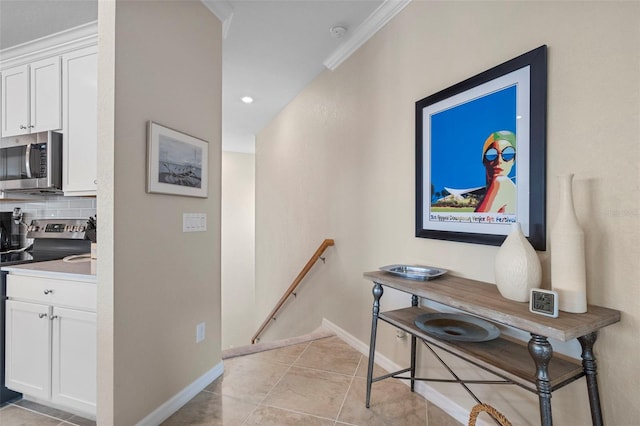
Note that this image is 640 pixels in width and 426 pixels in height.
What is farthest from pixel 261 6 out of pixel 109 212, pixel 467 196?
pixel 467 196

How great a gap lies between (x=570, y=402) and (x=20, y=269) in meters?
2.94

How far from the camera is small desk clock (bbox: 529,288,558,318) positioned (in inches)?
39.3

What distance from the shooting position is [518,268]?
117 centimetres

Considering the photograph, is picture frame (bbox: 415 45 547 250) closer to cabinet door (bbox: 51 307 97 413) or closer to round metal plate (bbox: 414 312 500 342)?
round metal plate (bbox: 414 312 500 342)

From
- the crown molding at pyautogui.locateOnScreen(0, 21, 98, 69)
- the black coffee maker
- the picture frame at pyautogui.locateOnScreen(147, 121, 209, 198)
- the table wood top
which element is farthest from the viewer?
the black coffee maker

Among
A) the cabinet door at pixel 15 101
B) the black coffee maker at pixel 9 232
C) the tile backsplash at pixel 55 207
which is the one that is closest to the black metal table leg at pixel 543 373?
the tile backsplash at pixel 55 207

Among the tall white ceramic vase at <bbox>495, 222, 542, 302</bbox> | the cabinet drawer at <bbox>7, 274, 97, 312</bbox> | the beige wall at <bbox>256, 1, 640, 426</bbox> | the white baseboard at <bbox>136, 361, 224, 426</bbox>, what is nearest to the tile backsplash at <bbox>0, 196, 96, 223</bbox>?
the cabinet drawer at <bbox>7, 274, 97, 312</bbox>

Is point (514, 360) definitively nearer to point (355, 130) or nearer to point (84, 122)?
point (355, 130)

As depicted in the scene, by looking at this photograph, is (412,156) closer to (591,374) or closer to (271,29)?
(591,374)

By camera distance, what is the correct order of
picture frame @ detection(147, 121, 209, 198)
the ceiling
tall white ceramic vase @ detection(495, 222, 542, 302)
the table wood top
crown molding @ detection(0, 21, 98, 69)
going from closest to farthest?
the table wood top < tall white ceramic vase @ detection(495, 222, 542, 302) < picture frame @ detection(147, 121, 209, 198) < the ceiling < crown molding @ detection(0, 21, 98, 69)

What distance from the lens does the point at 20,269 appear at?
1.84 metres

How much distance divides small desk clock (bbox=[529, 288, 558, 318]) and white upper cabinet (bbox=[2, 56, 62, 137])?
3.05 m

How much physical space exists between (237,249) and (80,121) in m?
4.88

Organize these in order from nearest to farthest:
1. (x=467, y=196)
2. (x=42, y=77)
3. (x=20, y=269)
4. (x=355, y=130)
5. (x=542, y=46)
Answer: (x=542, y=46) < (x=467, y=196) < (x=20, y=269) < (x=42, y=77) < (x=355, y=130)
